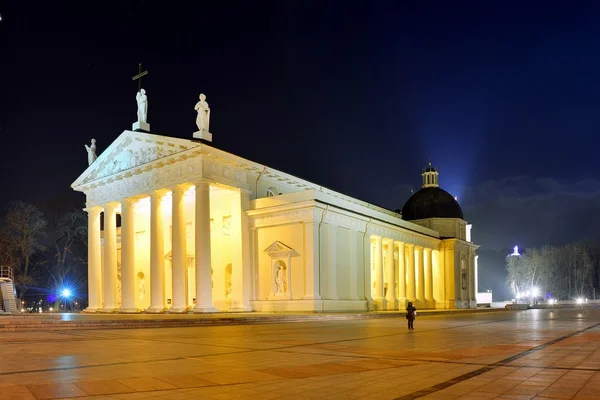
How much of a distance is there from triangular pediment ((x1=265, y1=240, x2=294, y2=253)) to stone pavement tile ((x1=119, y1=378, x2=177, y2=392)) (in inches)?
1213

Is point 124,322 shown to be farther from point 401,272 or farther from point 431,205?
point 431,205

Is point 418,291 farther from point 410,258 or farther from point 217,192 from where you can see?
point 217,192

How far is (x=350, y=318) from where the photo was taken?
3381 centimetres

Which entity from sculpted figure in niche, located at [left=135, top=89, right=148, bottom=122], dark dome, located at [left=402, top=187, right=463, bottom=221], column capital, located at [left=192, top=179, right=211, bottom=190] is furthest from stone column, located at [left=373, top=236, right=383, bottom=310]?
dark dome, located at [left=402, top=187, right=463, bottom=221]

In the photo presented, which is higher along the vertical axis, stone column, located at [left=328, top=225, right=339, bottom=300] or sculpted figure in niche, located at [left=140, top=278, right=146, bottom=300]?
stone column, located at [left=328, top=225, right=339, bottom=300]

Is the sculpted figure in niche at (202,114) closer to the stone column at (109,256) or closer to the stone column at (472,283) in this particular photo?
the stone column at (109,256)

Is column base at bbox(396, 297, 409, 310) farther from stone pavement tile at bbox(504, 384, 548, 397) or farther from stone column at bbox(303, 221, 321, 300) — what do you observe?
stone pavement tile at bbox(504, 384, 548, 397)

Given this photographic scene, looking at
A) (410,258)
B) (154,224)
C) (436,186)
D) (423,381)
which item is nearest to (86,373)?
(423,381)

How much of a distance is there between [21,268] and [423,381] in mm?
60649

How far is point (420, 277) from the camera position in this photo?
6053cm

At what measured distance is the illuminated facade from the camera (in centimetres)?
3912

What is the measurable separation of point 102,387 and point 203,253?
2948 cm

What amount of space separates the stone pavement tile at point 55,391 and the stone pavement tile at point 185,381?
1.36 meters

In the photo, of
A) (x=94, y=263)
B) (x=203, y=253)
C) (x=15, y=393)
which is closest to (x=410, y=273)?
(x=203, y=253)
